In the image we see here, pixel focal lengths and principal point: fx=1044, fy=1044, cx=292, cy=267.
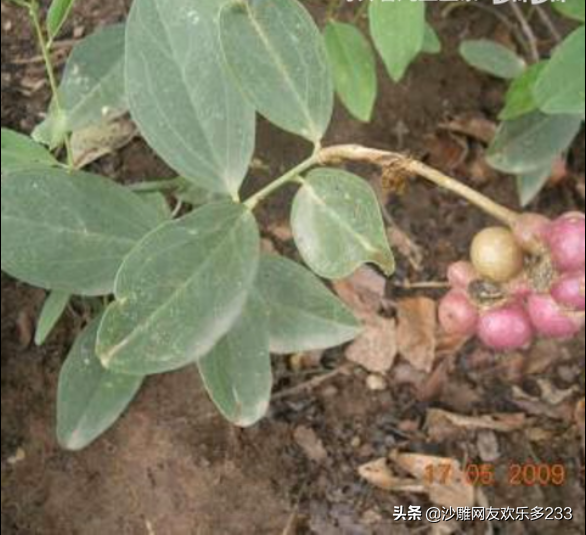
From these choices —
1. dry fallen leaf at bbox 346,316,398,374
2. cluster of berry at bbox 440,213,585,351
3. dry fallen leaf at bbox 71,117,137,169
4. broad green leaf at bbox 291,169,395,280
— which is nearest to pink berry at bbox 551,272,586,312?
cluster of berry at bbox 440,213,585,351

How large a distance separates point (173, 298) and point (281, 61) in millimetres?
245

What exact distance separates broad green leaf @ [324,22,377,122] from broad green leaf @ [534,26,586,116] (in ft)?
0.79

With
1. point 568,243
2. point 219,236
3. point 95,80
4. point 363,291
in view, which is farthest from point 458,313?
point 95,80

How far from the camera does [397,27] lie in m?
1.07

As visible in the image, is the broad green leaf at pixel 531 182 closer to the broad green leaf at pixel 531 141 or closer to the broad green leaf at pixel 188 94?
the broad green leaf at pixel 531 141

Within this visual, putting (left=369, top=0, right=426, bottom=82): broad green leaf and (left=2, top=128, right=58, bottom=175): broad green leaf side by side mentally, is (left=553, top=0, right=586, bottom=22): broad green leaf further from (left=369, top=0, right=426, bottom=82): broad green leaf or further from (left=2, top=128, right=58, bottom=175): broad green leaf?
(left=2, top=128, right=58, bottom=175): broad green leaf

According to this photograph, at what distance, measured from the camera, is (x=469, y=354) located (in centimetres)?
135

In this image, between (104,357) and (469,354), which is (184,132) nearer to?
(104,357)

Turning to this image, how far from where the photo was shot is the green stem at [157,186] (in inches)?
46.6

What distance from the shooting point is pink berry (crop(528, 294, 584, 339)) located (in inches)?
37.7

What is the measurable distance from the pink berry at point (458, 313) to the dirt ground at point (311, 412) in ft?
0.63

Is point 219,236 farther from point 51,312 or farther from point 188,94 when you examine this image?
point 51,312

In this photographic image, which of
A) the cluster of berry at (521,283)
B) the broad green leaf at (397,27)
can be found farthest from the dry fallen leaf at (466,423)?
the broad green leaf at (397,27)

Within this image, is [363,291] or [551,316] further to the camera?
[363,291]
